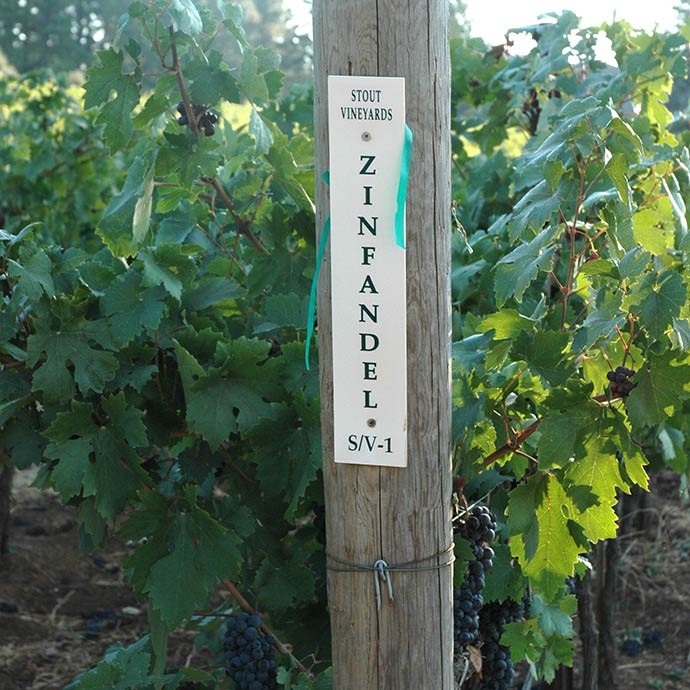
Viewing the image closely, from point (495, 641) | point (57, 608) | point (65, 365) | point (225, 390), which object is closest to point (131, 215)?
point (65, 365)

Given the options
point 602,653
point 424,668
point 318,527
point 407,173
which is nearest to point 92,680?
point 318,527

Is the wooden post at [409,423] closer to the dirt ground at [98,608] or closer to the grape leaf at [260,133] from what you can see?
the grape leaf at [260,133]

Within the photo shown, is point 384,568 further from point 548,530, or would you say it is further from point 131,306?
point 131,306

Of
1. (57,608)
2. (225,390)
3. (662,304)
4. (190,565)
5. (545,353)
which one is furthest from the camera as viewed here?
(57,608)

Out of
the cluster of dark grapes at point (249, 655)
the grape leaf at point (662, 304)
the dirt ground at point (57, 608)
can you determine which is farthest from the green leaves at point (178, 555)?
the dirt ground at point (57, 608)

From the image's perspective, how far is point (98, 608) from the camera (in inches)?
198

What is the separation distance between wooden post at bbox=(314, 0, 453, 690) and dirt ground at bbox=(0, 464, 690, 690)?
212cm

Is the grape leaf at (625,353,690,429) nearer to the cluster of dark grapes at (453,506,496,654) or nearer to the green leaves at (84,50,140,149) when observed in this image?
the cluster of dark grapes at (453,506,496,654)

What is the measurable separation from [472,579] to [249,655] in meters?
0.56

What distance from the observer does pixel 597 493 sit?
2.21 m

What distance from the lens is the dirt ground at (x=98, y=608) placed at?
14.2ft

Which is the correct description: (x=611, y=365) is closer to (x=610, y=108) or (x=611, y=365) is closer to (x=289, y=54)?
(x=610, y=108)

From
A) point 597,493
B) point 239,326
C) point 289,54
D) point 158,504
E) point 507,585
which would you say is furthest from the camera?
point 289,54

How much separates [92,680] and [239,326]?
0.93 meters
